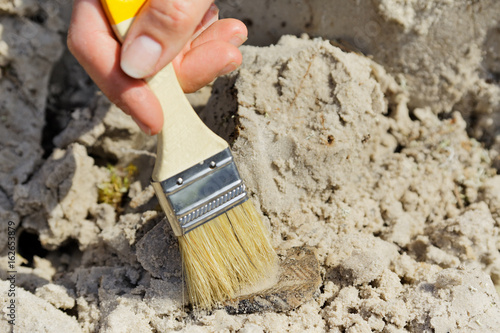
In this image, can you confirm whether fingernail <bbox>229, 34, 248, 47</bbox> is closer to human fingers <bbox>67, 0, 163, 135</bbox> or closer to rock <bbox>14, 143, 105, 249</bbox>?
human fingers <bbox>67, 0, 163, 135</bbox>

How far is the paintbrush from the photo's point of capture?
2.05 meters

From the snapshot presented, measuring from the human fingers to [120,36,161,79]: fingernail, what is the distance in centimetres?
7

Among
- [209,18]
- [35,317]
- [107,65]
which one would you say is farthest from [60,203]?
[209,18]

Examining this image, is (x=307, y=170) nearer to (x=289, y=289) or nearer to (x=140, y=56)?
(x=289, y=289)

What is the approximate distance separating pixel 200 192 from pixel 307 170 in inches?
26.3

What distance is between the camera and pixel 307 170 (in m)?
2.46

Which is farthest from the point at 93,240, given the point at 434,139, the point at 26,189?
the point at 434,139

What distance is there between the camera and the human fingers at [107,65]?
78.5 inches

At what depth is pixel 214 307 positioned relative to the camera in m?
2.16

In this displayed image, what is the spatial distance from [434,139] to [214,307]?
6.07 feet

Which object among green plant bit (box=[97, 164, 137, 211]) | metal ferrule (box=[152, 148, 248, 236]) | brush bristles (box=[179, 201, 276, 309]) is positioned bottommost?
green plant bit (box=[97, 164, 137, 211])

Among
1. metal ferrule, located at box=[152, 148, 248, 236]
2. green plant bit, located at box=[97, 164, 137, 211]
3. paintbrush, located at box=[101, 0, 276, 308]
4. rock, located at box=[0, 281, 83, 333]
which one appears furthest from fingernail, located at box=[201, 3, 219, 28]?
rock, located at box=[0, 281, 83, 333]

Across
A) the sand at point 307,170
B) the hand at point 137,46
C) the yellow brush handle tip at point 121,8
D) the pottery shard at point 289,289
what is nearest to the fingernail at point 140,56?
the hand at point 137,46

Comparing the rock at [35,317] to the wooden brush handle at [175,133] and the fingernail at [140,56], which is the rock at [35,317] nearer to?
the wooden brush handle at [175,133]
